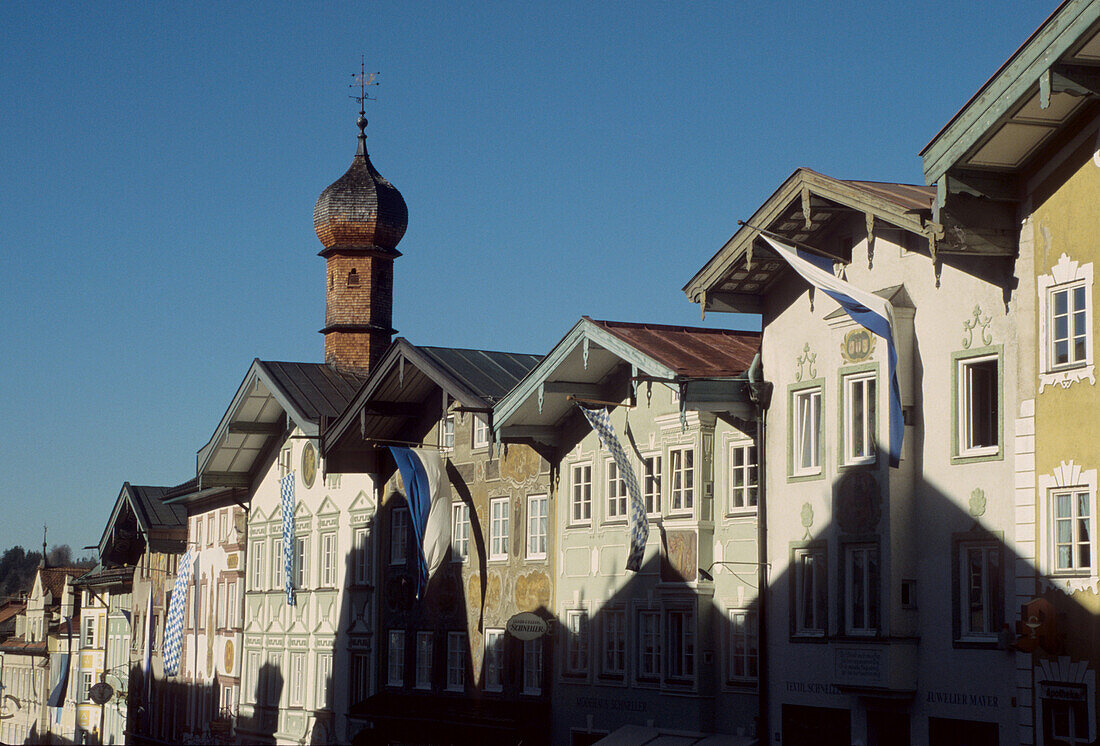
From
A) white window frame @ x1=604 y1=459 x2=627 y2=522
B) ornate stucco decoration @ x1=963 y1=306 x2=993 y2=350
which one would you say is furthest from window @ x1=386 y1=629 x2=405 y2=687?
ornate stucco decoration @ x1=963 y1=306 x2=993 y2=350

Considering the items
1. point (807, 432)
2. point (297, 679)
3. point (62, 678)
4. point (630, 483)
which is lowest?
point (62, 678)

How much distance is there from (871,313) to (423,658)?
20.0 meters

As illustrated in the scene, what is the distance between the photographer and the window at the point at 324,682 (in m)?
48.0

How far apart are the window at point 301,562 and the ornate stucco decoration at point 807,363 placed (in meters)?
24.2

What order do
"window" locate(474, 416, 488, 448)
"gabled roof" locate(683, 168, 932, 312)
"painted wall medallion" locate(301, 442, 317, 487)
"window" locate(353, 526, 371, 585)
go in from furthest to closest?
"painted wall medallion" locate(301, 442, 317, 487) → "window" locate(353, 526, 371, 585) → "window" locate(474, 416, 488, 448) → "gabled roof" locate(683, 168, 932, 312)

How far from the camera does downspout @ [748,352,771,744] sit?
3006cm

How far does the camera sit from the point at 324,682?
1905 inches

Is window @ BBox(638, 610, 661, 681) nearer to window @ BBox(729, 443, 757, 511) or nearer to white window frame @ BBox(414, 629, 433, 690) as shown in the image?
window @ BBox(729, 443, 757, 511)

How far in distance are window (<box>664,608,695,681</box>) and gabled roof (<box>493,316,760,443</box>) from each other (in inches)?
191

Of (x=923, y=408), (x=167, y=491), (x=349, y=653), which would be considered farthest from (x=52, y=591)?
(x=923, y=408)

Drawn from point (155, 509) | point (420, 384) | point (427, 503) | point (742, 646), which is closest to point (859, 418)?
point (742, 646)

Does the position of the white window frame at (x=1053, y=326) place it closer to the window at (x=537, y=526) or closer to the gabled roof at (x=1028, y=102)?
the gabled roof at (x=1028, y=102)

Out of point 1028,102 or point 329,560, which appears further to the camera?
point 329,560

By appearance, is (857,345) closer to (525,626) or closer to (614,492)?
(614,492)
